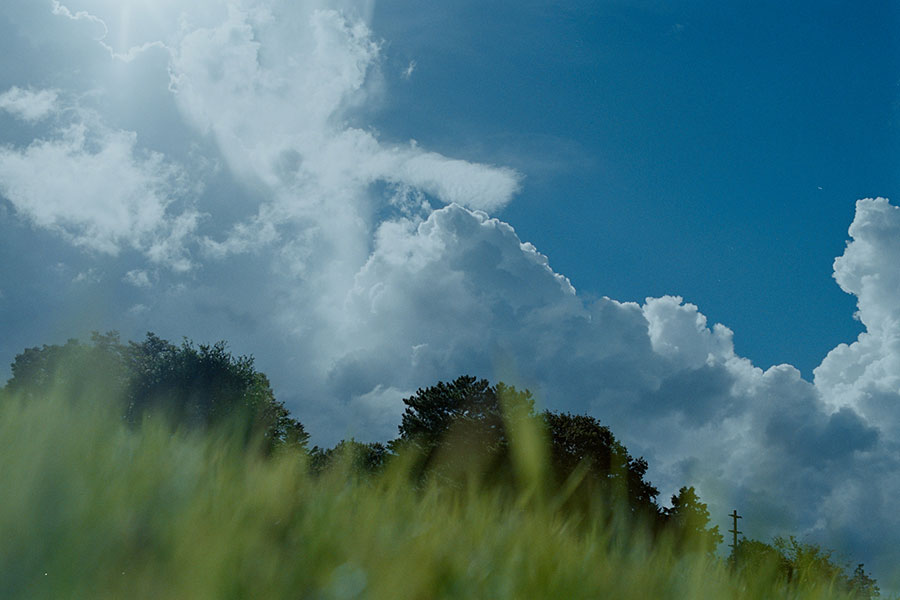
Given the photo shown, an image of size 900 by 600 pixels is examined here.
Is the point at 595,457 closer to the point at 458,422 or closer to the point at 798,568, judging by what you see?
the point at 458,422

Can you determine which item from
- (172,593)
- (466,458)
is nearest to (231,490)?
(172,593)

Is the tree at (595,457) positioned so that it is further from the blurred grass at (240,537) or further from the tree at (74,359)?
the blurred grass at (240,537)

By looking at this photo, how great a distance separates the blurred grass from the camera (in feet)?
7.55

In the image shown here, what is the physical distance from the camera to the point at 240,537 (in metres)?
2.58

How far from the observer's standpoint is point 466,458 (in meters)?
43.0

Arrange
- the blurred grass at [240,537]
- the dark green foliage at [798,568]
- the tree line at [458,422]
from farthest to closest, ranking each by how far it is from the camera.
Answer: the tree line at [458,422] < the dark green foliage at [798,568] < the blurred grass at [240,537]

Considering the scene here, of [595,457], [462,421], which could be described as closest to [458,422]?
[462,421]

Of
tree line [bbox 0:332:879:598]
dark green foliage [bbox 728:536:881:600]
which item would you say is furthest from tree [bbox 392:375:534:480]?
dark green foliage [bbox 728:536:881:600]

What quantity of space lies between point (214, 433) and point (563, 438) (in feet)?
132

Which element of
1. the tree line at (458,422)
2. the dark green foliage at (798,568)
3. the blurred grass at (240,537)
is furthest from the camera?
the tree line at (458,422)

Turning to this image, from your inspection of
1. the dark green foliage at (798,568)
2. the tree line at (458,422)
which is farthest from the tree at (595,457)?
the dark green foliage at (798,568)

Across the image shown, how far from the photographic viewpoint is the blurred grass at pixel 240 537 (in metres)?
2.30

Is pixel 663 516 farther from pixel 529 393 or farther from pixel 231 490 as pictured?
pixel 231 490

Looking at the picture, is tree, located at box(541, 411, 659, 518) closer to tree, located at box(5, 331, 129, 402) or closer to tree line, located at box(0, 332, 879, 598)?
tree line, located at box(0, 332, 879, 598)
